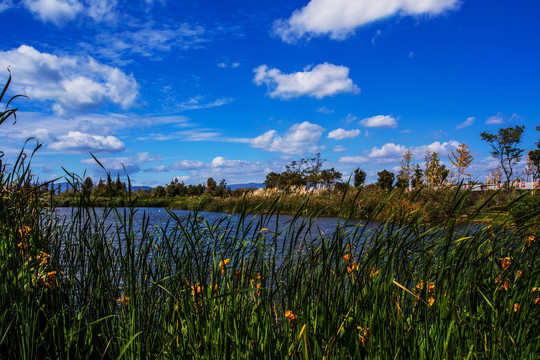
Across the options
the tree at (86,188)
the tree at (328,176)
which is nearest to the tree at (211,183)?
the tree at (328,176)

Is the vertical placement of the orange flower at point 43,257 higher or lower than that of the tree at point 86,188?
lower

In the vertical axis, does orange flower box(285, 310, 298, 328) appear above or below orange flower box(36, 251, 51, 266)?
below

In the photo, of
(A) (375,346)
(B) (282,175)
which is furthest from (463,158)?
(A) (375,346)

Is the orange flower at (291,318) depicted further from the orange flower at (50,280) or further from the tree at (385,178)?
the tree at (385,178)

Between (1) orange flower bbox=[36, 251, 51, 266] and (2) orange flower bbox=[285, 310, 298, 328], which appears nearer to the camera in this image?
(2) orange flower bbox=[285, 310, 298, 328]

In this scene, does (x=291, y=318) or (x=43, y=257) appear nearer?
(x=291, y=318)

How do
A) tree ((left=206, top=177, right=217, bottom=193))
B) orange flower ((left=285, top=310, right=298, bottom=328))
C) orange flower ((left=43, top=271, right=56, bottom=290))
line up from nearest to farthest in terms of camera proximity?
orange flower ((left=285, top=310, right=298, bottom=328))
orange flower ((left=43, top=271, right=56, bottom=290))
tree ((left=206, top=177, right=217, bottom=193))

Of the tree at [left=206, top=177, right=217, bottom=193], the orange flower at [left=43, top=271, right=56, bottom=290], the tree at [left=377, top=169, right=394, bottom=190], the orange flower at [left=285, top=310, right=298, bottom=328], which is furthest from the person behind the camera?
the tree at [left=206, top=177, right=217, bottom=193]

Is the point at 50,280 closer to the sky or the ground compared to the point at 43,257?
closer to the ground

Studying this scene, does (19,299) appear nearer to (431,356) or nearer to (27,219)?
(27,219)

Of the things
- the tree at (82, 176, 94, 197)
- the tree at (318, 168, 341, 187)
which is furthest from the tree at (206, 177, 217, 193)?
the tree at (82, 176, 94, 197)

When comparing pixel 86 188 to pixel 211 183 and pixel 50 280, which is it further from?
pixel 211 183

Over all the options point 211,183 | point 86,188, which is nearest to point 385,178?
point 211,183

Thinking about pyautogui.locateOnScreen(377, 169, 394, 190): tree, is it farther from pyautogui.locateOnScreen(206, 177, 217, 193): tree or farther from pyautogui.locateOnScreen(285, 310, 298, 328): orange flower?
pyautogui.locateOnScreen(285, 310, 298, 328): orange flower
